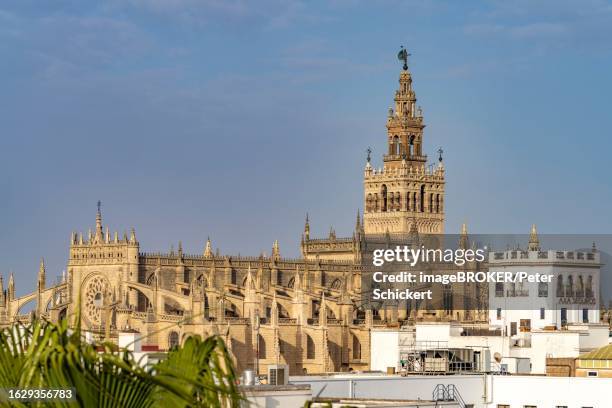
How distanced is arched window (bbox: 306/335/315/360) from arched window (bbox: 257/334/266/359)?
357 cm

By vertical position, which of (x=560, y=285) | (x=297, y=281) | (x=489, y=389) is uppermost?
(x=297, y=281)

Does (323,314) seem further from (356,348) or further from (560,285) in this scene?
(560,285)

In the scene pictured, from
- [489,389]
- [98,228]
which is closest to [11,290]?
[98,228]

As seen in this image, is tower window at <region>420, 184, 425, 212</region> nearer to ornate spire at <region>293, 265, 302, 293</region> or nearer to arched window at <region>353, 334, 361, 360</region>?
ornate spire at <region>293, 265, 302, 293</region>

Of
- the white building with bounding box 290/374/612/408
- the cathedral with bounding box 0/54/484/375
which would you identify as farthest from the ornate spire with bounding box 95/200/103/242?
the white building with bounding box 290/374/612/408

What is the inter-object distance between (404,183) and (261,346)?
1481 inches

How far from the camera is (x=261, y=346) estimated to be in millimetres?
103938

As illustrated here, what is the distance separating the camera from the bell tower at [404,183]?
138 metres

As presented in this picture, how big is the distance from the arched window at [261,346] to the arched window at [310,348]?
11.7ft

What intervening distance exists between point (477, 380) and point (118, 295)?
230ft

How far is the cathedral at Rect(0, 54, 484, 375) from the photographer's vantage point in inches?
4048

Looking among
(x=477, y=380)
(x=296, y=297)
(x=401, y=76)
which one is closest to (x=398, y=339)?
(x=477, y=380)

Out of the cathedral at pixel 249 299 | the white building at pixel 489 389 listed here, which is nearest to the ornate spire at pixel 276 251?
the cathedral at pixel 249 299

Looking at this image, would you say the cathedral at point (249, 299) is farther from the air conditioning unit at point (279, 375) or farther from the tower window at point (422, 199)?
the air conditioning unit at point (279, 375)
